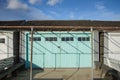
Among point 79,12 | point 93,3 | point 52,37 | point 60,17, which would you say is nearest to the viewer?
point 52,37

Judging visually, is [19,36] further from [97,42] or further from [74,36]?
[97,42]

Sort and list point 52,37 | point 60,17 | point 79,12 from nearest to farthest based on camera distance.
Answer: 1. point 52,37
2. point 79,12
3. point 60,17

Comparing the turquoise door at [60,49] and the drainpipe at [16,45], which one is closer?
the drainpipe at [16,45]

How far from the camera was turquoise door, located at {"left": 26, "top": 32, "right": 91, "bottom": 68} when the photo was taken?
14031 mm

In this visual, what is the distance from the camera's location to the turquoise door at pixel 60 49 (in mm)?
14031

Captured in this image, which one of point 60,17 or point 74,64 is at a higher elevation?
point 60,17

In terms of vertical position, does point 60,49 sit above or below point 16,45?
below

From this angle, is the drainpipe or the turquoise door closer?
the drainpipe

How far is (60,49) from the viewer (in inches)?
554

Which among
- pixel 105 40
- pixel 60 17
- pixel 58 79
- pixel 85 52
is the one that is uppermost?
pixel 60 17

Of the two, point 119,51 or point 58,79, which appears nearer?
point 58,79

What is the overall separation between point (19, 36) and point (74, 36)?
4.06 metres

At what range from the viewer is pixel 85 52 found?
557 inches

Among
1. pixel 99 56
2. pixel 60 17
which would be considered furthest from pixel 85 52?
pixel 60 17
